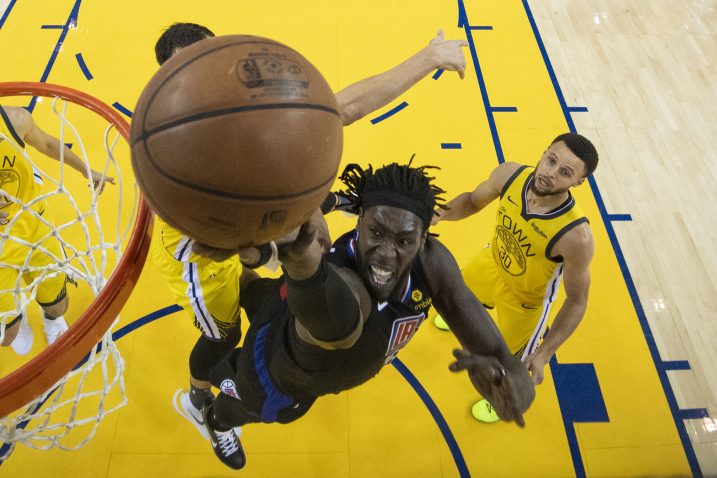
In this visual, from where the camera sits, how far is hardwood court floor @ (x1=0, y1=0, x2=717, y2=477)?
308 cm

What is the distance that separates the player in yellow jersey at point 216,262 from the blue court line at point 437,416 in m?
1.11

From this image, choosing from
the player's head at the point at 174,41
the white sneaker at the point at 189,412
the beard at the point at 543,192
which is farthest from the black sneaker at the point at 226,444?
the beard at the point at 543,192

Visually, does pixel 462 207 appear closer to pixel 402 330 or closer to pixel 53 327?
pixel 402 330

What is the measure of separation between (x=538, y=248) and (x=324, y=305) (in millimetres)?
1690

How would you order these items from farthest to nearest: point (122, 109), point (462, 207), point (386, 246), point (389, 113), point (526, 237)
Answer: point (389, 113)
point (122, 109)
point (462, 207)
point (526, 237)
point (386, 246)

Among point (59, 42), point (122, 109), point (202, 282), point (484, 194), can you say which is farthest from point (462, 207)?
point (59, 42)

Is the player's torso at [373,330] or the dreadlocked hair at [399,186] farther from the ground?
the dreadlocked hair at [399,186]

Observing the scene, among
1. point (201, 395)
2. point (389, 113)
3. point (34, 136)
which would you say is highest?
point (34, 136)

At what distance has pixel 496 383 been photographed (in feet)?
5.58

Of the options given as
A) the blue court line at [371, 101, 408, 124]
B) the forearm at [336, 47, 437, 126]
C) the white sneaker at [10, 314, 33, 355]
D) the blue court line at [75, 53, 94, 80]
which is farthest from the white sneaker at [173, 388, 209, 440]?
the blue court line at [75, 53, 94, 80]

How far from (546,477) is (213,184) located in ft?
8.95

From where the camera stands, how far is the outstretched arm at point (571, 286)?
8.66ft

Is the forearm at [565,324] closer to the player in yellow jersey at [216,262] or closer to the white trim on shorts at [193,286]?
the player in yellow jersey at [216,262]

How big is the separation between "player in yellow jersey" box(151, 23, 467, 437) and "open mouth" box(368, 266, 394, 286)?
1.03 ft
